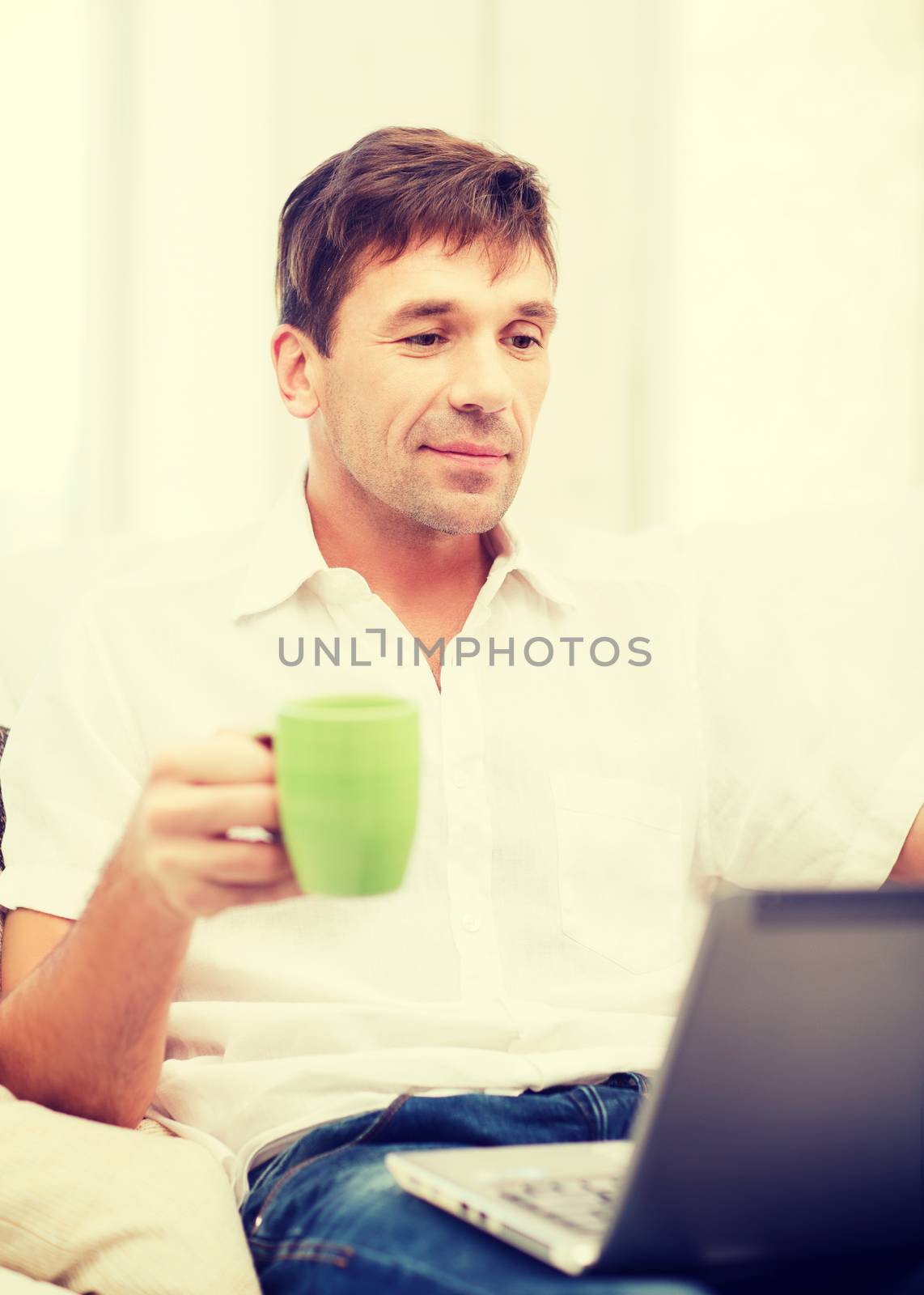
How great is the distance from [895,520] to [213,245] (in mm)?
1188

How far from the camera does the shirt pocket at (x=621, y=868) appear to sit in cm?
127

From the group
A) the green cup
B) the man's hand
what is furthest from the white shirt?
the green cup

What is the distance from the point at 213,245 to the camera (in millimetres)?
2209

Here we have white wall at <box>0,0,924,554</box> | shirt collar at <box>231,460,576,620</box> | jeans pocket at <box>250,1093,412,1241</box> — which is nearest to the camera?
jeans pocket at <box>250,1093,412,1241</box>

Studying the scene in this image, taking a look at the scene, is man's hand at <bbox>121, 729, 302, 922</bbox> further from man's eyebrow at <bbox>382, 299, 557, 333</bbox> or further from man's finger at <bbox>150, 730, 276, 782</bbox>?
man's eyebrow at <bbox>382, 299, 557, 333</bbox>

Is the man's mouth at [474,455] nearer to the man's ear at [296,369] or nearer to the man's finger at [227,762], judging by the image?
the man's ear at [296,369]

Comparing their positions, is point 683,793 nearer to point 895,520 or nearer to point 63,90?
point 895,520

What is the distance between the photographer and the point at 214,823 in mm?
758

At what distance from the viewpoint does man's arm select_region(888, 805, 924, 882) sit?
4.38 ft

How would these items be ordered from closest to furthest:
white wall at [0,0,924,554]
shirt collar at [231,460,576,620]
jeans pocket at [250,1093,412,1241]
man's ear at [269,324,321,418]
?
jeans pocket at [250,1093,412,1241]
shirt collar at [231,460,576,620]
man's ear at [269,324,321,418]
white wall at [0,0,924,554]

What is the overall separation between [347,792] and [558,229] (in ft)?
6.39

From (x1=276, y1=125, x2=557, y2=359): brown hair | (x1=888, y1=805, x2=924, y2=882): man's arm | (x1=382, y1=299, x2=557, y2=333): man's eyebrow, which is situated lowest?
(x1=888, y1=805, x2=924, y2=882): man's arm

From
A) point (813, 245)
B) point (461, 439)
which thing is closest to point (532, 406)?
point (461, 439)

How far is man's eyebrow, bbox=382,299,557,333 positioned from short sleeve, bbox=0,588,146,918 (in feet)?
1.38
